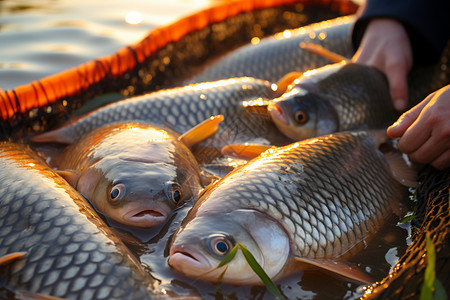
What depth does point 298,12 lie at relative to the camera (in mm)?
4707

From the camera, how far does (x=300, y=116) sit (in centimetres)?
273

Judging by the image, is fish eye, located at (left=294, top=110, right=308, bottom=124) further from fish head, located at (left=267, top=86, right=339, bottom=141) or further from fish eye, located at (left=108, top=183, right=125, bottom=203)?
fish eye, located at (left=108, top=183, right=125, bottom=203)

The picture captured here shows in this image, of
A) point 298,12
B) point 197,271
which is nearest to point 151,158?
point 197,271

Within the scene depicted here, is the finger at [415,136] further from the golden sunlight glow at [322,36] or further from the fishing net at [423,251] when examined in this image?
the golden sunlight glow at [322,36]

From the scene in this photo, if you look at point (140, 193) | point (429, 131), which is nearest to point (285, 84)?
point (429, 131)

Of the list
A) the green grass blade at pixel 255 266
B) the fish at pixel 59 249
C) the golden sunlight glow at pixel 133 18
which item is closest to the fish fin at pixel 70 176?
the fish at pixel 59 249

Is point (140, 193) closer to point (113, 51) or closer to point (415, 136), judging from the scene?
point (415, 136)

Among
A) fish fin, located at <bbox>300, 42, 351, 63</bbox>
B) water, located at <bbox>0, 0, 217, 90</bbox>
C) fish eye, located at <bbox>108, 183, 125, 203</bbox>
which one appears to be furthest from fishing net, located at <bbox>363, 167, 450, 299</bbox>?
water, located at <bbox>0, 0, 217, 90</bbox>

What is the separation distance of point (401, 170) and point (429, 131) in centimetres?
26

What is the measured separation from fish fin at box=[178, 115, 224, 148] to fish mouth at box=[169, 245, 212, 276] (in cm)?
96

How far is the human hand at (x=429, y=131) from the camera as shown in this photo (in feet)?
7.23

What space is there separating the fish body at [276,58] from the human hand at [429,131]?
1365 millimetres

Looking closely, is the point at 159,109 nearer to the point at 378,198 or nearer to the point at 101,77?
the point at 101,77

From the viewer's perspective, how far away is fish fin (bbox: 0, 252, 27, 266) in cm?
159
